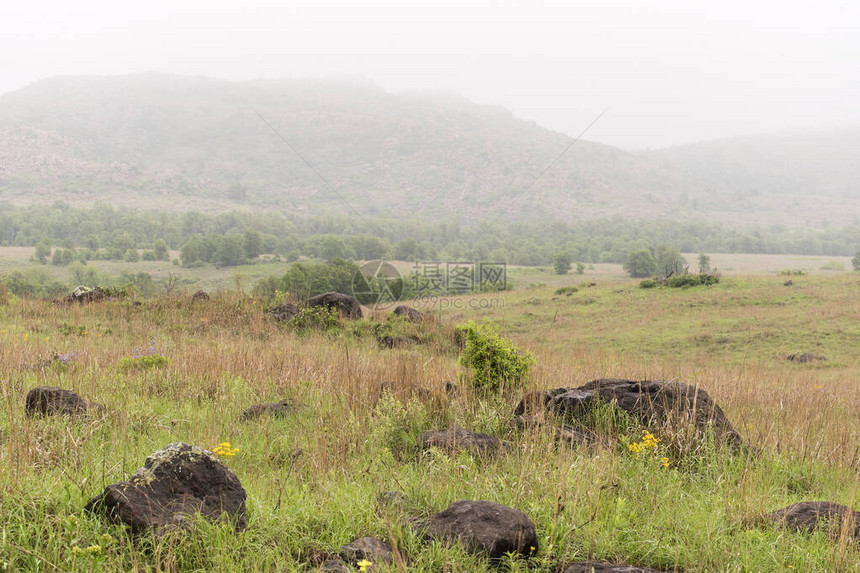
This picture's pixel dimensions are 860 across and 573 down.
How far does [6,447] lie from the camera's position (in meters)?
3.75

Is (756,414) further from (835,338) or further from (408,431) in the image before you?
(835,338)

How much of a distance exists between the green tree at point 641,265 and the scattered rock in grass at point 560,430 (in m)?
81.2

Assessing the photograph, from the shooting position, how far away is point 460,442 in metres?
4.64

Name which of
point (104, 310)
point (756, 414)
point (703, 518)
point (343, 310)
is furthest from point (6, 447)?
point (343, 310)

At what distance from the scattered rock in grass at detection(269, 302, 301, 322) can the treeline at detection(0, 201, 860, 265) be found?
78.7m

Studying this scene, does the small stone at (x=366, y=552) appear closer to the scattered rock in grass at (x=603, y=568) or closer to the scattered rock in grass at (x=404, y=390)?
the scattered rock in grass at (x=603, y=568)

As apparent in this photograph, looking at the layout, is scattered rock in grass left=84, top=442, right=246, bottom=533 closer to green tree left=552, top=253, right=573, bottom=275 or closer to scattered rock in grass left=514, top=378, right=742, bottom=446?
scattered rock in grass left=514, top=378, right=742, bottom=446

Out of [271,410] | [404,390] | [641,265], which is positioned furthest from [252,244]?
[271,410]

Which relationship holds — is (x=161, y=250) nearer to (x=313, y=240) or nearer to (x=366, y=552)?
(x=313, y=240)

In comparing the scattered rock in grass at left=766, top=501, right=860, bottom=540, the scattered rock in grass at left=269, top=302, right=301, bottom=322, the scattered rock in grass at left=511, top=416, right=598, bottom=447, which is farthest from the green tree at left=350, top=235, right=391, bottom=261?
the scattered rock in grass at left=766, top=501, right=860, bottom=540

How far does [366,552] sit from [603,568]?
1.27 m

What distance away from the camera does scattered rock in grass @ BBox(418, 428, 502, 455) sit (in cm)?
454

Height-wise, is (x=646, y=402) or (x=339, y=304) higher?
(x=646, y=402)

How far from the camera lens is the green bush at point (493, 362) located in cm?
714
